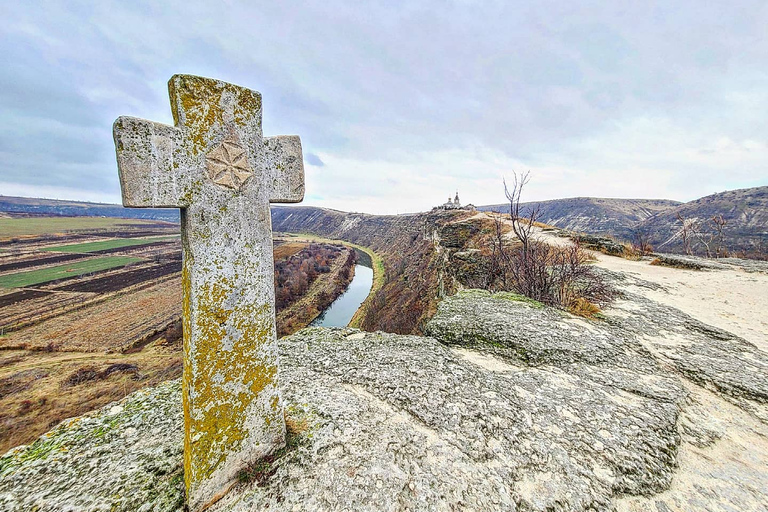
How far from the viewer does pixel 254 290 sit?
7.31 feet

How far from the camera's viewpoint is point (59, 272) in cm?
4572

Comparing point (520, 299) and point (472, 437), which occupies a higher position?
point (520, 299)

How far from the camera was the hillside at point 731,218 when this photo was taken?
138 feet

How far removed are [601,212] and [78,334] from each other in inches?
5089

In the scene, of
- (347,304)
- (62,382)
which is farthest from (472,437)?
(347,304)

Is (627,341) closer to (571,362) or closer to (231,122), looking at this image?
(571,362)

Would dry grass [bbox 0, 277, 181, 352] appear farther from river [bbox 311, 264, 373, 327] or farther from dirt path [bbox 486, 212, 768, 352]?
dirt path [bbox 486, 212, 768, 352]

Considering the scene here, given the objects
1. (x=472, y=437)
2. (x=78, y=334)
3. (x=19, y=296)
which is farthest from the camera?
(x=19, y=296)

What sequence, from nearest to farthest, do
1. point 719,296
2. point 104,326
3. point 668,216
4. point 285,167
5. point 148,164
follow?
point 148,164, point 285,167, point 719,296, point 104,326, point 668,216

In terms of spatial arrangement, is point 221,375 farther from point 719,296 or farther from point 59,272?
point 59,272

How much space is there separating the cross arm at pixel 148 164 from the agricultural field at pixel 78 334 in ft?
63.8

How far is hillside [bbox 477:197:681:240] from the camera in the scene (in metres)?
88.0

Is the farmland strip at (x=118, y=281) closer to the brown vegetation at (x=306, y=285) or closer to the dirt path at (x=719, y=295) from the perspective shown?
the brown vegetation at (x=306, y=285)

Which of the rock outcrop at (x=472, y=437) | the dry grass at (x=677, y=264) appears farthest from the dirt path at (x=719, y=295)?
the rock outcrop at (x=472, y=437)
